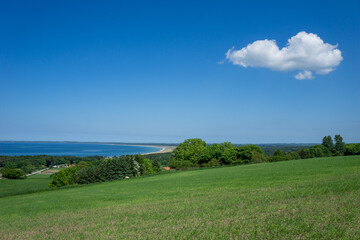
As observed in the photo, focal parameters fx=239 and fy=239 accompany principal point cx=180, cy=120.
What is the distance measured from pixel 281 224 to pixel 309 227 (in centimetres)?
77

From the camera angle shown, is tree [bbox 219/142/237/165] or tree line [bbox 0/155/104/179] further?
tree line [bbox 0/155/104/179]

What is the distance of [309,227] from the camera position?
6793 millimetres

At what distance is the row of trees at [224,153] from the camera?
7162cm

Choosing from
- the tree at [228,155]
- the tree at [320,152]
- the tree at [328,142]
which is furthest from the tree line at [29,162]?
the tree at [328,142]

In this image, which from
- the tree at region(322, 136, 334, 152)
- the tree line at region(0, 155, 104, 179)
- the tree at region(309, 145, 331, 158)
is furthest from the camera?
the tree line at region(0, 155, 104, 179)

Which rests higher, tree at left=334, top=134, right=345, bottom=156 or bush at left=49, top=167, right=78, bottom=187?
tree at left=334, top=134, right=345, bottom=156

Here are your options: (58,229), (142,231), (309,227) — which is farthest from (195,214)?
(58,229)

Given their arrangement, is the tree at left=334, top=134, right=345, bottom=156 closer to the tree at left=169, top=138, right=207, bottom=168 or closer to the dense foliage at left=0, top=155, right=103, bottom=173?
the tree at left=169, top=138, right=207, bottom=168

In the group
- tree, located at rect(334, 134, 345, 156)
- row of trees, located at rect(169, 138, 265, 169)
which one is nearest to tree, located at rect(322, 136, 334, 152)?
tree, located at rect(334, 134, 345, 156)

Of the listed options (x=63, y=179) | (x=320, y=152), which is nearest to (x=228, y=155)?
(x=320, y=152)

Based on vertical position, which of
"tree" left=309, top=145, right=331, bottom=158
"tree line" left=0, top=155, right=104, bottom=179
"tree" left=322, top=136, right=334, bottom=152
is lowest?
"tree line" left=0, top=155, right=104, bottom=179

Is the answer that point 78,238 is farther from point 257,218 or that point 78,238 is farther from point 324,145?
point 324,145

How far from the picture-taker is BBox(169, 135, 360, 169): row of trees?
7162 cm

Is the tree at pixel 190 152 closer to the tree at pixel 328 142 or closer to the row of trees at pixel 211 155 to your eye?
the row of trees at pixel 211 155
